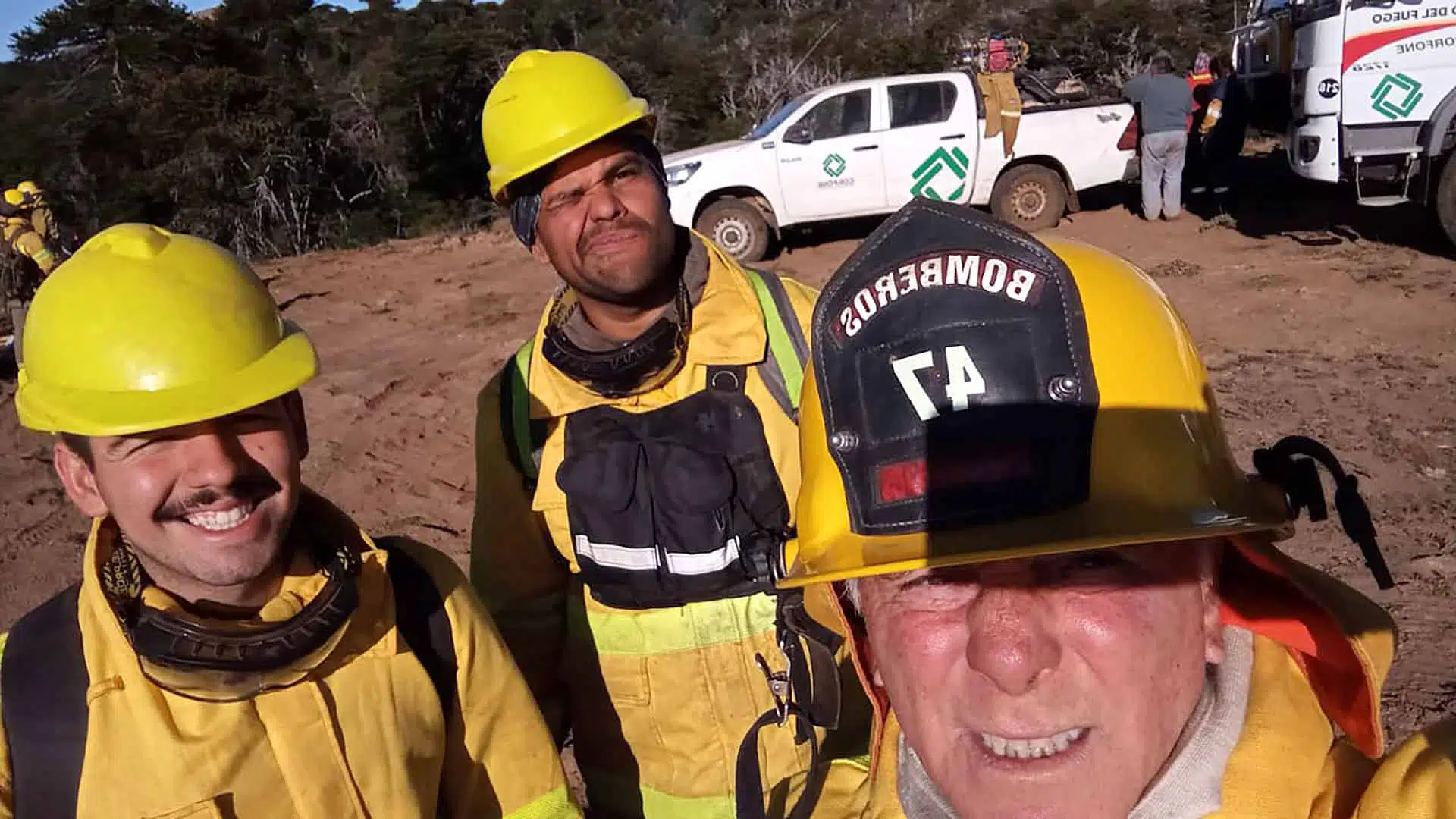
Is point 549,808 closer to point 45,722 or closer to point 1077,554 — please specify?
point 45,722

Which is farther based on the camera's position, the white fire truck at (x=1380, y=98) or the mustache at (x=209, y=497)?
the white fire truck at (x=1380, y=98)

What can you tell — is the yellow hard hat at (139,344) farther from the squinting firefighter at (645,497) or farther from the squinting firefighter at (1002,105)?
the squinting firefighter at (1002,105)

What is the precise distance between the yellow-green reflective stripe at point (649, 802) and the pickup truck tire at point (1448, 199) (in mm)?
9216

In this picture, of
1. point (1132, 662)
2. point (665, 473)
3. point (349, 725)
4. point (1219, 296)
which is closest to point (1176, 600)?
point (1132, 662)

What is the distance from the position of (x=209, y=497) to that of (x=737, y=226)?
10038mm

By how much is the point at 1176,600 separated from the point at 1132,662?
0.35ft

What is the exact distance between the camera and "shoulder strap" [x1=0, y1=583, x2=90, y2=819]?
63.1 inches

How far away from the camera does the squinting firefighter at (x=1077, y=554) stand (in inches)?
50.3

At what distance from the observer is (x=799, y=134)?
1133cm

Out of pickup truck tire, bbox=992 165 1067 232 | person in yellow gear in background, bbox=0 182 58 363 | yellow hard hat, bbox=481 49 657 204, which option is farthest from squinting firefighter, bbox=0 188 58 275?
yellow hard hat, bbox=481 49 657 204

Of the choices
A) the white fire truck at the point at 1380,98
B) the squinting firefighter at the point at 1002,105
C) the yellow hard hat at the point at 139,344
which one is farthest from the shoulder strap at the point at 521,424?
the squinting firefighter at the point at 1002,105

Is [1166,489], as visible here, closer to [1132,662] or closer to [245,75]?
[1132,662]

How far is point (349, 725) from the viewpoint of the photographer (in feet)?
5.82

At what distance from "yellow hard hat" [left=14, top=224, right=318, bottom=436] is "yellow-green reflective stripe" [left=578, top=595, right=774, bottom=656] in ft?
2.91
